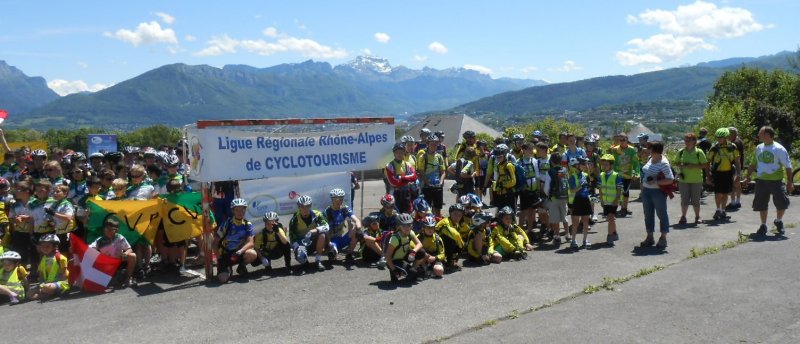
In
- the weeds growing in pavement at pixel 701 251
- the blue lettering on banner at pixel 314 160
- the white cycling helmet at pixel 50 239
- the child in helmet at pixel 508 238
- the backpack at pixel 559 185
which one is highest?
the blue lettering on banner at pixel 314 160

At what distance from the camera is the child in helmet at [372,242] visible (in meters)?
10.5

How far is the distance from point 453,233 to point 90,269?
5.30m

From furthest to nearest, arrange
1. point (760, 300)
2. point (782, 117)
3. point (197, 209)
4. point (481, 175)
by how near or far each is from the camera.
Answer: point (782, 117) → point (481, 175) → point (197, 209) → point (760, 300)

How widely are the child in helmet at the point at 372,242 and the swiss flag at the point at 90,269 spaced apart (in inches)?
145

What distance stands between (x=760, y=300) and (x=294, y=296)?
5743 mm

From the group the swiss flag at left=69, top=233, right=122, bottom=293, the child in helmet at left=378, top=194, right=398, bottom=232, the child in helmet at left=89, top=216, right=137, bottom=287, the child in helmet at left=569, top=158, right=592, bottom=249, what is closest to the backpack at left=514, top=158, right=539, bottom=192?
the child in helmet at left=569, top=158, right=592, bottom=249

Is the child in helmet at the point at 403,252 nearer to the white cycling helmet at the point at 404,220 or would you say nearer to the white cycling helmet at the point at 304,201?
the white cycling helmet at the point at 404,220

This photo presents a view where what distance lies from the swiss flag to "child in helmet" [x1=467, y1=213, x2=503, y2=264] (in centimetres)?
529

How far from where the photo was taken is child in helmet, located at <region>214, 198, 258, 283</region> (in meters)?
9.69

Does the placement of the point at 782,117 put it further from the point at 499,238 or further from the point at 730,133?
the point at 499,238

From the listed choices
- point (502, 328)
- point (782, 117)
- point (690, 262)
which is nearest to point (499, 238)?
point (690, 262)

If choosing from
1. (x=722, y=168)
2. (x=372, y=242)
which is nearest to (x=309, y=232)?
(x=372, y=242)

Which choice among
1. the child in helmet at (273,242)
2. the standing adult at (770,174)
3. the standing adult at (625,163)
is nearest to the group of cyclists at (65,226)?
the child in helmet at (273,242)

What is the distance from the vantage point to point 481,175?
1502cm
